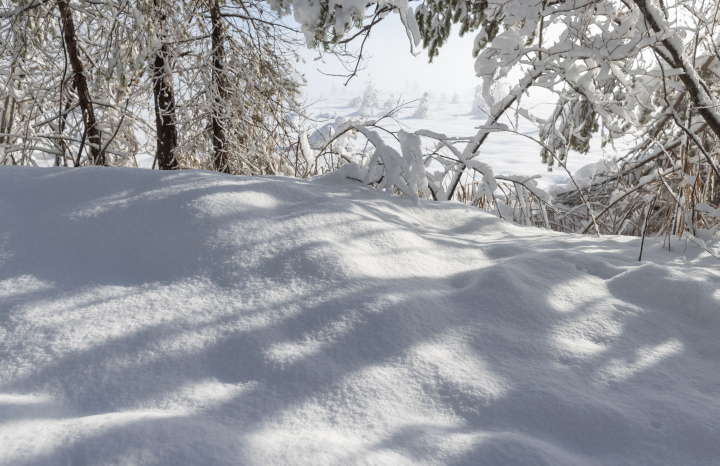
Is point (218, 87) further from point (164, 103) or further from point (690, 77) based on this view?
point (690, 77)

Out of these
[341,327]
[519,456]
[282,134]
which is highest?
[282,134]

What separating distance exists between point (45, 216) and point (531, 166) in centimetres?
887

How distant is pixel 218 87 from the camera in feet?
14.3

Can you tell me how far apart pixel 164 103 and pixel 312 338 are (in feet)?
13.5

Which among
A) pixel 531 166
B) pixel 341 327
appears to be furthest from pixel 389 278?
pixel 531 166

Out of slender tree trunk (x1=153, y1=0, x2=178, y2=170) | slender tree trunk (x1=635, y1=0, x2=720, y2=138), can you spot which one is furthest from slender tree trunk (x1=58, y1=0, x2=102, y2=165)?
slender tree trunk (x1=635, y1=0, x2=720, y2=138)

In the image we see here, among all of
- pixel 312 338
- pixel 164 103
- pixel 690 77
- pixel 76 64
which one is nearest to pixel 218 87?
pixel 164 103

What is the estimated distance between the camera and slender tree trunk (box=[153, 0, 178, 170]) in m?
4.03

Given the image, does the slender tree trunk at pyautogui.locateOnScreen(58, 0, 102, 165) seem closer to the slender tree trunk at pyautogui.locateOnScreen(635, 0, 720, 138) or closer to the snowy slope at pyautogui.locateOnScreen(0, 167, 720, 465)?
the snowy slope at pyautogui.locateOnScreen(0, 167, 720, 465)

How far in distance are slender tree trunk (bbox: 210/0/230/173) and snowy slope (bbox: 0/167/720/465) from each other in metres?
2.75

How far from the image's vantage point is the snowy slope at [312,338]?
30.2 inches

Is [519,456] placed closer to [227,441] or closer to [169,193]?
[227,441]

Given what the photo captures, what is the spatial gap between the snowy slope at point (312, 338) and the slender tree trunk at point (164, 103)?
272 cm

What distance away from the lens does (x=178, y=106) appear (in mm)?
4281
